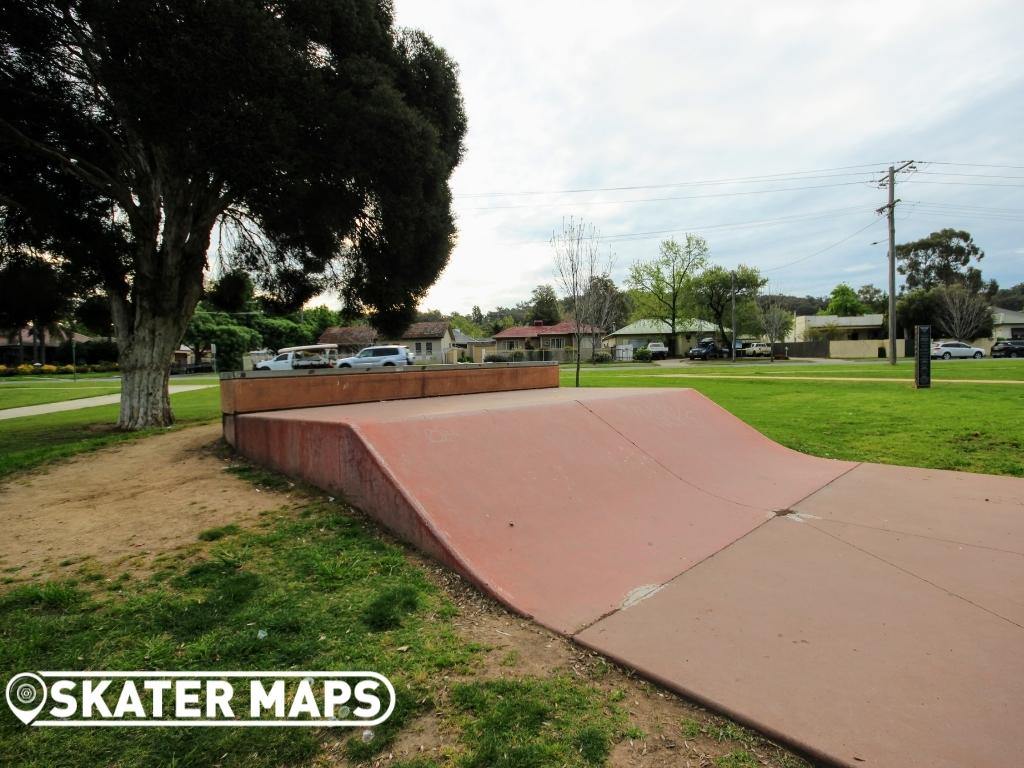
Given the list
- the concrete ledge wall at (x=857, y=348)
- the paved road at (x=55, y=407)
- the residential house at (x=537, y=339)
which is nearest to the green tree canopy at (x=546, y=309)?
the residential house at (x=537, y=339)

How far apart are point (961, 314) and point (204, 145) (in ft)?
223

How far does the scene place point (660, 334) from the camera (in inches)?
2682

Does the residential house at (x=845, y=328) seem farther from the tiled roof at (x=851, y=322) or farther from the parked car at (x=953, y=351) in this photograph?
the parked car at (x=953, y=351)

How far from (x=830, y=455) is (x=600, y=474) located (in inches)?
183

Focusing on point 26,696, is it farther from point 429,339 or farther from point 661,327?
point 661,327

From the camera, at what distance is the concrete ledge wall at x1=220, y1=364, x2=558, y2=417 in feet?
23.1

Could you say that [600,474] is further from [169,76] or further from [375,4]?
[375,4]

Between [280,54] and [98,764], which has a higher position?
[280,54]

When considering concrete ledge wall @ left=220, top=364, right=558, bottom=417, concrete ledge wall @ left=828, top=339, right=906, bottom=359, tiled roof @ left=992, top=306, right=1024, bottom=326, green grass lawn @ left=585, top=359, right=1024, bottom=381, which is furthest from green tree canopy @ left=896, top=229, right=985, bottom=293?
concrete ledge wall @ left=220, top=364, right=558, bottom=417

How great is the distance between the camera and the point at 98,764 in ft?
7.07

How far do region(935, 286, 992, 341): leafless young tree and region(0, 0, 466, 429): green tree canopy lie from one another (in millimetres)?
61782

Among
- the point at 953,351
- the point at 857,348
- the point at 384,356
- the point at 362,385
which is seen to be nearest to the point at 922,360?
the point at 362,385

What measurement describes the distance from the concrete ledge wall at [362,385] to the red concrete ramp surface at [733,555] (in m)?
0.51

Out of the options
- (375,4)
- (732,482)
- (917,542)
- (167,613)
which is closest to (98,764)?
(167,613)
